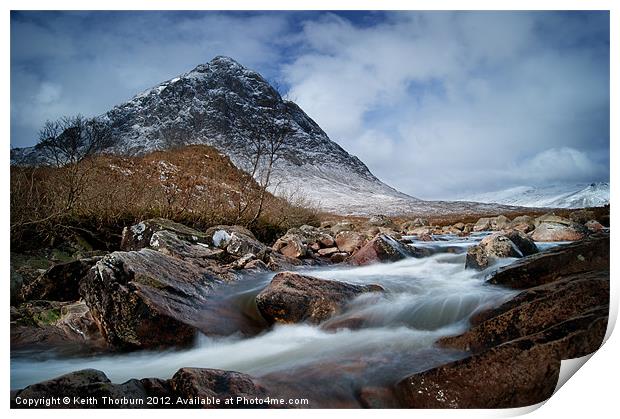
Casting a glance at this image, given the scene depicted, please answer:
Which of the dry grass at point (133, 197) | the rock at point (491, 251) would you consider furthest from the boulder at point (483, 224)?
the dry grass at point (133, 197)

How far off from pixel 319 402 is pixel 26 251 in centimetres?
284

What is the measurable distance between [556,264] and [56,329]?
356 cm

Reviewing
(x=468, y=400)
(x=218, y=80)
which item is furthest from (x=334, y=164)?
(x=468, y=400)

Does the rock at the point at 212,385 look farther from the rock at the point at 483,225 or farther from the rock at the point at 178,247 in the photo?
the rock at the point at 483,225

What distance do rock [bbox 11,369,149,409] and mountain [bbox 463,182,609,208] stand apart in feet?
9.69

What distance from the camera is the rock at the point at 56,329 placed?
2846mm

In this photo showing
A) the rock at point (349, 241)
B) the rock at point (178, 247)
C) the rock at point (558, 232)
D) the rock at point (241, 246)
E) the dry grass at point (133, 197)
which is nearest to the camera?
the rock at point (558, 232)

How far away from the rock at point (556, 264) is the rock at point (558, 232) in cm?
13

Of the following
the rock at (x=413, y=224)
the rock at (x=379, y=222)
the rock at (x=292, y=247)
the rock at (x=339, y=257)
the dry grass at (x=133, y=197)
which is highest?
the dry grass at (x=133, y=197)

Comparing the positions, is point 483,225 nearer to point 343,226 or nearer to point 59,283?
point 343,226

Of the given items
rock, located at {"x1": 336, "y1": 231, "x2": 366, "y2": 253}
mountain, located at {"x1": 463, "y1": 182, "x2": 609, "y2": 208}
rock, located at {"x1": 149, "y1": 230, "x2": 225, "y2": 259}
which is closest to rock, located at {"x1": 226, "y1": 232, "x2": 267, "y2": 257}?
rock, located at {"x1": 149, "y1": 230, "x2": 225, "y2": 259}

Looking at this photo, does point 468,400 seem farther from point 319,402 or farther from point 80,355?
point 80,355

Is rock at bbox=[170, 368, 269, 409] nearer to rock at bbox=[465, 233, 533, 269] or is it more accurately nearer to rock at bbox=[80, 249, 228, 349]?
rock at bbox=[80, 249, 228, 349]

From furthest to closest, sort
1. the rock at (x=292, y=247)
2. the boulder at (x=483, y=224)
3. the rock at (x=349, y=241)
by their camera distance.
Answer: the rock at (x=349, y=241)
the rock at (x=292, y=247)
the boulder at (x=483, y=224)
